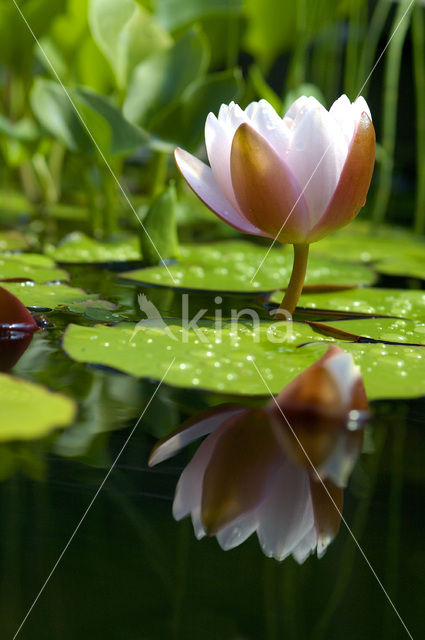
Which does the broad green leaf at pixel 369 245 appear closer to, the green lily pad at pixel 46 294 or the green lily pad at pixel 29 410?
the green lily pad at pixel 46 294

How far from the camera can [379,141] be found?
272cm

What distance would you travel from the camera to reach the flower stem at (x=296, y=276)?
71 cm

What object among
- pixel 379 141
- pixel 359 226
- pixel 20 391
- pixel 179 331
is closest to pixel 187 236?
pixel 359 226

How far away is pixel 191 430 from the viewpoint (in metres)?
0.49

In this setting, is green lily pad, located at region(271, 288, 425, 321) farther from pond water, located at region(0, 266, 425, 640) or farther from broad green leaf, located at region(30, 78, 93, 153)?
broad green leaf, located at region(30, 78, 93, 153)

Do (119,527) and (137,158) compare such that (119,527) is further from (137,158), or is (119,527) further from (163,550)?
(137,158)

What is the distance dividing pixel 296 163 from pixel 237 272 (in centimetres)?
40

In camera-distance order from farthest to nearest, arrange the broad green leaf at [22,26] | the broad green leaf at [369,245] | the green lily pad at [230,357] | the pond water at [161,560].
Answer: the broad green leaf at [22,26], the broad green leaf at [369,245], the green lily pad at [230,357], the pond water at [161,560]

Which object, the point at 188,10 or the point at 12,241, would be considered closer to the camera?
the point at 12,241

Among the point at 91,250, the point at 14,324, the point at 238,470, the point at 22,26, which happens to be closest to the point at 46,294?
the point at 14,324

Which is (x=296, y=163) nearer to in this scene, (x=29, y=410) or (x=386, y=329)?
(x=386, y=329)

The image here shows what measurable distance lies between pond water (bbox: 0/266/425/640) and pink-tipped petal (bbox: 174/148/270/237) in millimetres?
289

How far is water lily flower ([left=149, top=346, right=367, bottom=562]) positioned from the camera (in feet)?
1.23

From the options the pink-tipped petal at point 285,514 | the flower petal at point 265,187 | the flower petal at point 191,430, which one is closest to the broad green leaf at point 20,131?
the flower petal at point 265,187
